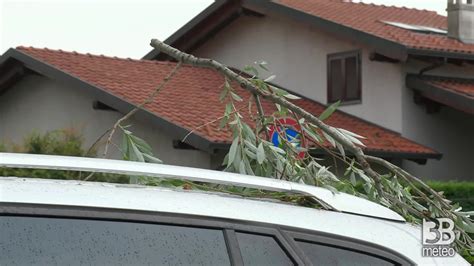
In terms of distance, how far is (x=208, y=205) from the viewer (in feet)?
10.1

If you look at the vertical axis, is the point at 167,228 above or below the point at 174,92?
above

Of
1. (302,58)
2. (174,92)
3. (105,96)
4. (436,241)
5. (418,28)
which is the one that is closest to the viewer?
(436,241)

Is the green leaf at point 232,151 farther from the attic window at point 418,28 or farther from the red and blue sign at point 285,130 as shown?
the attic window at point 418,28

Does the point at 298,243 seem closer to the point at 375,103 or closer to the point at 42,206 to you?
the point at 42,206

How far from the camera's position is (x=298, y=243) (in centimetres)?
310

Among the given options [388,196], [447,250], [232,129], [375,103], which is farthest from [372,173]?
[375,103]

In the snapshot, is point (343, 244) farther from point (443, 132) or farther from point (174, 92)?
point (443, 132)

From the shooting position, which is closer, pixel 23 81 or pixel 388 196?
pixel 388 196

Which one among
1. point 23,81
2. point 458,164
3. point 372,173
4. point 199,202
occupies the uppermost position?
point 199,202

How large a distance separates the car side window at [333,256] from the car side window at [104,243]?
0.26 m

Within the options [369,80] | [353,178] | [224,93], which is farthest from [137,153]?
[369,80]

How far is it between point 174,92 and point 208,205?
21099mm

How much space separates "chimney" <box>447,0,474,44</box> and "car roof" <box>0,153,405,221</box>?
2273cm

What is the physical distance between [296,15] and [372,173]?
2055 cm
